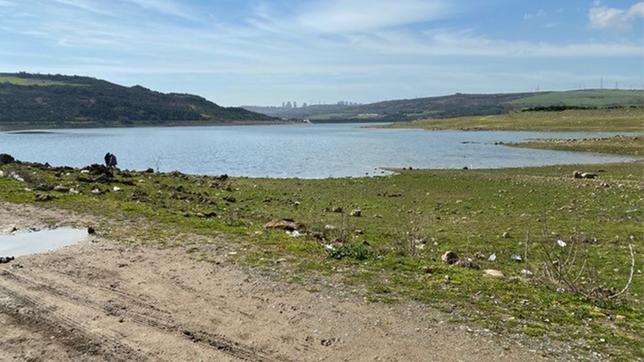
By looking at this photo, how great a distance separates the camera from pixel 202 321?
769 centimetres

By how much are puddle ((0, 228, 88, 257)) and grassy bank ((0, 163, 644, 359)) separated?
1142 millimetres

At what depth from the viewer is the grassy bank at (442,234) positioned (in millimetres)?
8258

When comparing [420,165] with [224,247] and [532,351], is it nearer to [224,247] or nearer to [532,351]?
[224,247]

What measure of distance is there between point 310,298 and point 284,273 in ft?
4.98

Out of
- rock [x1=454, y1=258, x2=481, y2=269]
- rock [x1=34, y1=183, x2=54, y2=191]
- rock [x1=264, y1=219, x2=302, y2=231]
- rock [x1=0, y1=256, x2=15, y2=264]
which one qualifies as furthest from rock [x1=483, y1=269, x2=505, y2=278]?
rock [x1=34, y1=183, x2=54, y2=191]

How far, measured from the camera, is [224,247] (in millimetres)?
12172

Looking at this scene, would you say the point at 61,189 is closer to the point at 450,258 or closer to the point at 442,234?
the point at 442,234

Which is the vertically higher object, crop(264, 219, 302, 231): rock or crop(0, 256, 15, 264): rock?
crop(0, 256, 15, 264): rock

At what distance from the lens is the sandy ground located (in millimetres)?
6676

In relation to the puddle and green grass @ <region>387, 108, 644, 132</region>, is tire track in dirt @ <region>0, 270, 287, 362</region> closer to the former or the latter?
the puddle

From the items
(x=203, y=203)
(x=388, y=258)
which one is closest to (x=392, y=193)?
(x=203, y=203)

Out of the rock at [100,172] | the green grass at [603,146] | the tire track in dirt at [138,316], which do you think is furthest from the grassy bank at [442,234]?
the green grass at [603,146]

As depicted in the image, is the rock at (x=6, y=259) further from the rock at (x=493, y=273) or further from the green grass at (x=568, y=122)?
the green grass at (x=568, y=122)

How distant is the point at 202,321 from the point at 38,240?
7.56 meters
